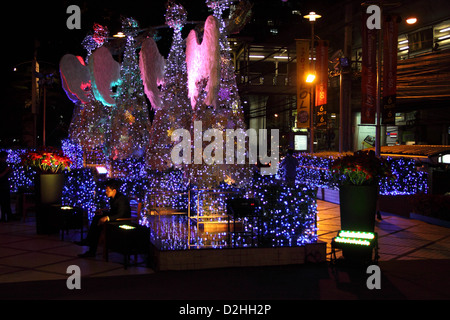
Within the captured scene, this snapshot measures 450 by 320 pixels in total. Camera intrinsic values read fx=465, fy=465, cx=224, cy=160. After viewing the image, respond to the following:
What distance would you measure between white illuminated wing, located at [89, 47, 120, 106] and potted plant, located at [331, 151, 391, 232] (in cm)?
764

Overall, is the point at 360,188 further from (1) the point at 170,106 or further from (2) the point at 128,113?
(2) the point at 128,113

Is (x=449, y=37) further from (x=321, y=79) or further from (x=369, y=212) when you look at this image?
(x=369, y=212)

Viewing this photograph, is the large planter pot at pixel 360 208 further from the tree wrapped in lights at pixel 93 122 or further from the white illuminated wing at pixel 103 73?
the tree wrapped in lights at pixel 93 122

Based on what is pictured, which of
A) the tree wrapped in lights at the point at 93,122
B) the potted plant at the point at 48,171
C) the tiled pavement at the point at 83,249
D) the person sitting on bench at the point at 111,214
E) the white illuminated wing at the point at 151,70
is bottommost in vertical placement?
the tiled pavement at the point at 83,249

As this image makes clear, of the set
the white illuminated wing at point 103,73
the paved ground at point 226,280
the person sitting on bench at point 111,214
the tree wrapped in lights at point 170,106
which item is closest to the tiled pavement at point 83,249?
the paved ground at point 226,280

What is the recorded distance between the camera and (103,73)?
1286 centimetres

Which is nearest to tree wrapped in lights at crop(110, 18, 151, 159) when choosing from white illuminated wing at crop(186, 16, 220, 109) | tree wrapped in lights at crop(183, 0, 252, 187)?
tree wrapped in lights at crop(183, 0, 252, 187)

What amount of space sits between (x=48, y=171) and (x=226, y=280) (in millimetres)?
6318

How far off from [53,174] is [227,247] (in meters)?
5.38

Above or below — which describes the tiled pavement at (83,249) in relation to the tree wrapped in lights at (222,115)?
below

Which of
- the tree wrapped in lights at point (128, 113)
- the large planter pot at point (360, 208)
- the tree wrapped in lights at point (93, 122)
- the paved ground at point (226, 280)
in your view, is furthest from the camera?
the tree wrapped in lights at point (93, 122)

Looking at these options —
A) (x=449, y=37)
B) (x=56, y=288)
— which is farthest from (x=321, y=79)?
(x=56, y=288)

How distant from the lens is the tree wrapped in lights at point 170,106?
11156 mm

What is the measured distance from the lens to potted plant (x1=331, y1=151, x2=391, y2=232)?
7418 millimetres
